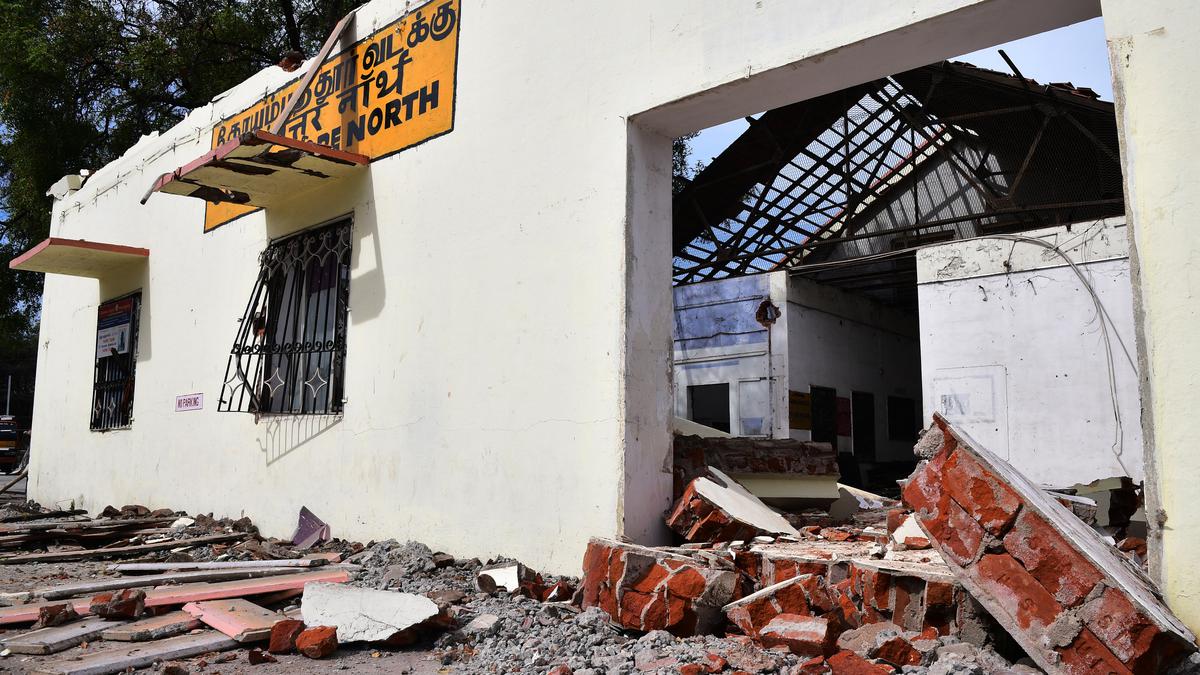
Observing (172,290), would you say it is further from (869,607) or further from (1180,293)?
(1180,293)

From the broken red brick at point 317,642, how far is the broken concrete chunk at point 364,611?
91 mm

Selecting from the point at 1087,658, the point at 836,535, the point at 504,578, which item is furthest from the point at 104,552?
the point at 1087,658

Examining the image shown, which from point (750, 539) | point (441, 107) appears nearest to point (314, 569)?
point (750, 539)

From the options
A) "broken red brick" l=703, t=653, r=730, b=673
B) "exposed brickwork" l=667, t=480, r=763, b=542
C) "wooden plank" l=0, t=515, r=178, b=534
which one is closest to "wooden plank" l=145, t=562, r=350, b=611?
"exposed brickwork" l=667, t=480, r=763, b=542

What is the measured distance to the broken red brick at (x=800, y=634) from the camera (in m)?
3.22

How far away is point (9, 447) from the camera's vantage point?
21.9 meters

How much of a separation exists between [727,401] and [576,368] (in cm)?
825

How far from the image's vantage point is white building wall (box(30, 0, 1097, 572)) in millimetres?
4465

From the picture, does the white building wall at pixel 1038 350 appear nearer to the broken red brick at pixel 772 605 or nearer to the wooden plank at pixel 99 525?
the broken red brick at pixel 772 605

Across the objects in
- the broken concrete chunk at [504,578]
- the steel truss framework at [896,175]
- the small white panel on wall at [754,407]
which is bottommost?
the broken concrete chunk at [504,578]

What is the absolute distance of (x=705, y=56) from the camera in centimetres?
460

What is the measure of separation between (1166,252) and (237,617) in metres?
4.24

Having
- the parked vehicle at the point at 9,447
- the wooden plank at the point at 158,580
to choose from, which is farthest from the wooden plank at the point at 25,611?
the parked vehicle at the point at 9,447

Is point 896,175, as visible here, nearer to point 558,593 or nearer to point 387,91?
point 387,91
